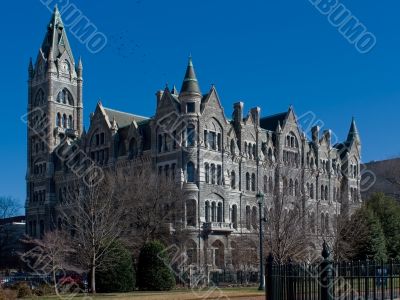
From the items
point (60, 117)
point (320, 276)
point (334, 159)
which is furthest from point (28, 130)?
point (320, 276)

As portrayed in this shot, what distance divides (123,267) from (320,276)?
2471cm

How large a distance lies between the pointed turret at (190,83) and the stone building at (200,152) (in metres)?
0.10

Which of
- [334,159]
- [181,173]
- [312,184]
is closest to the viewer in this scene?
[181,173]

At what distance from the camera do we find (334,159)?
86188 millimetres

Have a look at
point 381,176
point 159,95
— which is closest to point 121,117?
point 159,95

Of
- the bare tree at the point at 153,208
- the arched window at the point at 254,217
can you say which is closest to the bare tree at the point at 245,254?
the arched window at the point at 254,217

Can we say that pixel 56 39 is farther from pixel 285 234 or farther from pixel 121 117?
pixel 285 234

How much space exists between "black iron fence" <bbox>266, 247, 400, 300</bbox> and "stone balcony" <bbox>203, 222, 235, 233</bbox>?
45247 mm

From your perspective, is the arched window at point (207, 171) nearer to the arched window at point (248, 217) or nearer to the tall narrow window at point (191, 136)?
the tall narrow window at point (191, 136)

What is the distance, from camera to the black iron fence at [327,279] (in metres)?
14.6

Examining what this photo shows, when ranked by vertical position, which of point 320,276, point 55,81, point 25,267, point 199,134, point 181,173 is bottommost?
point 25,267

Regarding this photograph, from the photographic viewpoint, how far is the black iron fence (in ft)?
48.1

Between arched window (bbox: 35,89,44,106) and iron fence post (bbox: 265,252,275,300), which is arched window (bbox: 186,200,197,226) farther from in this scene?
iron fence post (bbox: 265,252,275,300)

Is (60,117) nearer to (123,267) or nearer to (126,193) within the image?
(126,193)
